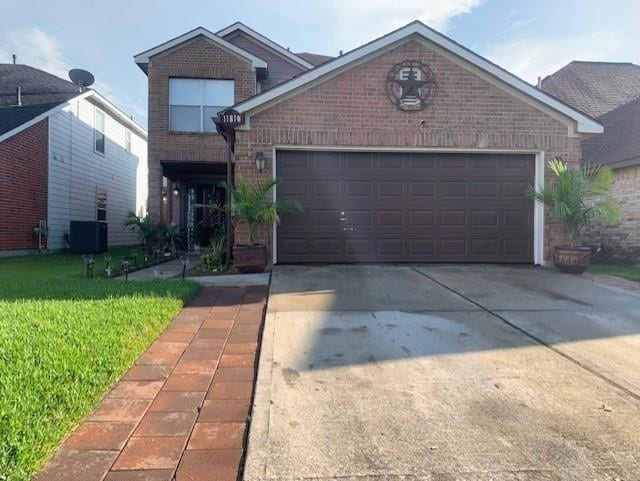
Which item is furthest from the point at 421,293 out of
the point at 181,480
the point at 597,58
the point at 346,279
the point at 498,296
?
the point at 597,58

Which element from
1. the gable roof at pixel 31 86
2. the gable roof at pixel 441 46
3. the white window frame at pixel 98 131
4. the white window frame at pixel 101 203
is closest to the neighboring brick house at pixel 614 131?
the gable roof at pixel 441 46

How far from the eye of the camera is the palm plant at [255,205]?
7.87 m

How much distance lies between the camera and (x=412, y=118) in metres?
8.85

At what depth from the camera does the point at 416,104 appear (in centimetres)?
884

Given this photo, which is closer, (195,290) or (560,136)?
(195,290)

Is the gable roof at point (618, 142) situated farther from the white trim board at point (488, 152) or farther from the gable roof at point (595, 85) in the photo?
the white trim board at point (488, 152)

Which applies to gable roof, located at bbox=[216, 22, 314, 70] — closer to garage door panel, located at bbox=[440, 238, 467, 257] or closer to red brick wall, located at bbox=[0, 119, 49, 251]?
red brick wall, located at bbox=[0, 119, 49, 251]

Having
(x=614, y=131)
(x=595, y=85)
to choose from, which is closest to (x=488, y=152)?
(x=614, y=131)

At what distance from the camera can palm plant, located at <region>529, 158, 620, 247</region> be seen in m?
8.09

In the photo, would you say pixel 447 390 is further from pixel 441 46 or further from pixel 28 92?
pixel 28 92

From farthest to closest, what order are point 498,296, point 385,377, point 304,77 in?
point 304,77, point 498,296, point 385,377

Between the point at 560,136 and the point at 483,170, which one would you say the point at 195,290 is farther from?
the point at 560,136

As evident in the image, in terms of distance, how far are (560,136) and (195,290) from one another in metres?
8.10

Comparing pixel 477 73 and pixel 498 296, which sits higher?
pixel 477 73
